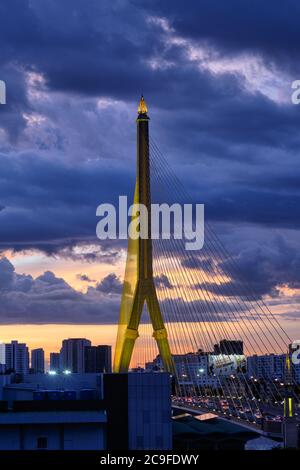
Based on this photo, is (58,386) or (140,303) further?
(140,303)

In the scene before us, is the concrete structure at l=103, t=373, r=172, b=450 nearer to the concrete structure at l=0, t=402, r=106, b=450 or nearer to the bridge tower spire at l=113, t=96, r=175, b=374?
the concrete structure at l=0, t=402, r=106, b=450

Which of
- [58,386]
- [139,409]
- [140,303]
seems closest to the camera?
[139,409]

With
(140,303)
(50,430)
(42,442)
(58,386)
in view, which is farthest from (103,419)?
(140,303)

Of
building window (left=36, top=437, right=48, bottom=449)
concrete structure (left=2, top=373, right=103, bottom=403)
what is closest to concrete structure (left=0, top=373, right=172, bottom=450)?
building window (left=36, top=437, right=48, bottom=449)

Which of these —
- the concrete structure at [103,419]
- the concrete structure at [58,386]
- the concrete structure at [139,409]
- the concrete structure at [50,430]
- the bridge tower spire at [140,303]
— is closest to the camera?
the concrete structure at [50,430]

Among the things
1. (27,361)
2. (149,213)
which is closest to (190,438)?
(149,213)

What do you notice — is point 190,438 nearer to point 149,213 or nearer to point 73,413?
point 149,213

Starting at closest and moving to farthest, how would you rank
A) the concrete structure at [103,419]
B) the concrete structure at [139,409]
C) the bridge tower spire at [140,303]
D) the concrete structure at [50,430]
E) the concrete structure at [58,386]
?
the concrete structure at [50,430] < the concrete structure at [103,419] < the concrete structure at [139,409] < the concrete structure at [58,386] < the bridge tower spire at [140,303]

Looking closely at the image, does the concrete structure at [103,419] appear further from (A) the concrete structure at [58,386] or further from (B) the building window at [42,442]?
(A) the concrete structure at [58,386]

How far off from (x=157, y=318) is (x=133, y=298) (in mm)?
1252

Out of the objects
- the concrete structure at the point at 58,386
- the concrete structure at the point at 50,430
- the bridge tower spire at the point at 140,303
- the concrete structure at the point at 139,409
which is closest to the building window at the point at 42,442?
the concrete structure at the point at 50,430

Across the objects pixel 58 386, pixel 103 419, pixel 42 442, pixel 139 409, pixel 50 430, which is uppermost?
pixel 58 386

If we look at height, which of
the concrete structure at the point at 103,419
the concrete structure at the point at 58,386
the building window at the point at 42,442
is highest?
the concrete structure at the point at 58,386

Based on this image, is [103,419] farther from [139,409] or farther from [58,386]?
[58,386]
